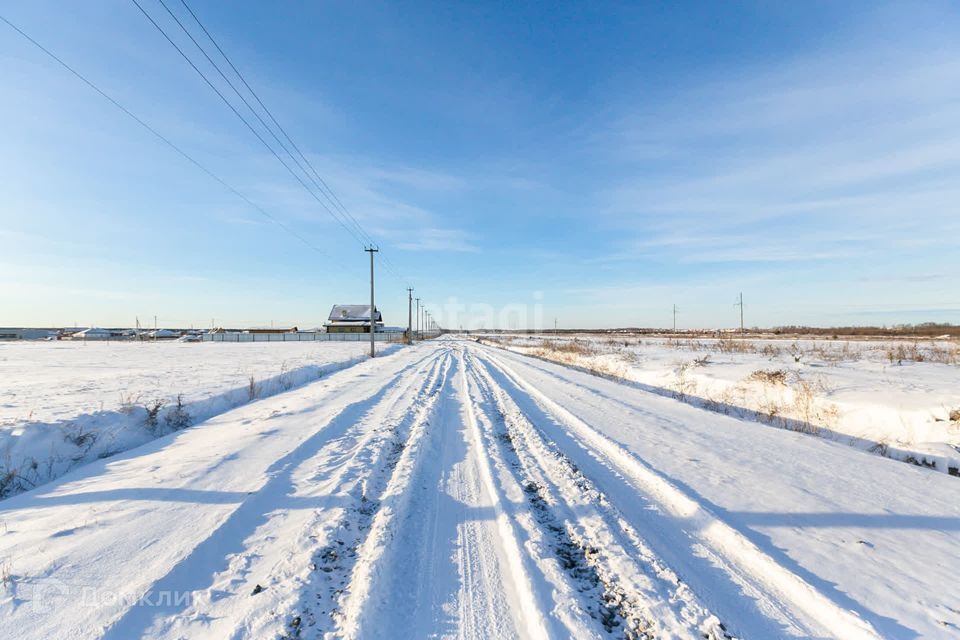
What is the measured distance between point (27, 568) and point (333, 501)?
2158 millimetres

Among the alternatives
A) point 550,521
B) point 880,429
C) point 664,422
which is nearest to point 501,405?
point 664,422

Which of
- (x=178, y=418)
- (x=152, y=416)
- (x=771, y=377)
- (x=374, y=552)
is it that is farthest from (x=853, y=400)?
(x=152, y=416)

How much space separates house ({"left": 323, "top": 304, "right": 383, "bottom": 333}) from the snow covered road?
78.2 meters

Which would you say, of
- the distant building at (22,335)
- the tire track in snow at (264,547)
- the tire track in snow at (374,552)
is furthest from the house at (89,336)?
the tire track in snow at (374,552)

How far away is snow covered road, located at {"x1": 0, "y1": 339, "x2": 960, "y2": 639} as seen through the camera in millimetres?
2371

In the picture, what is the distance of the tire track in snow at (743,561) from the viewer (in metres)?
2.35

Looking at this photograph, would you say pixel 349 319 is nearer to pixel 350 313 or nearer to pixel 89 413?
pixel 350 313

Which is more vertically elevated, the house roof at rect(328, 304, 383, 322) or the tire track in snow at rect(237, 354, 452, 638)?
the house roof at rect(328, 304, 383, 322)

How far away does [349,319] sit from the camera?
8544cm

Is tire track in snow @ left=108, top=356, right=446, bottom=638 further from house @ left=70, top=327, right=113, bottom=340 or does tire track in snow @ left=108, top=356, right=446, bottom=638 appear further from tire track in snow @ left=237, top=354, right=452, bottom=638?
house @ left=70, top=327, right=113, bottom=340

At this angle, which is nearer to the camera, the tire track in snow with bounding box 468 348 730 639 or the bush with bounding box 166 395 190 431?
the tire track in snow with bounding box 468 348 730 639

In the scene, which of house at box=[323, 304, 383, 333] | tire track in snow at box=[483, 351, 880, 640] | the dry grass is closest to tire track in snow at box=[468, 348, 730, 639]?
tire track in snow at box=[483, 351, 880, 640]

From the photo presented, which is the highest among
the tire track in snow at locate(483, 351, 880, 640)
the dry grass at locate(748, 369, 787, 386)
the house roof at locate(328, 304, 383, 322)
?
the house roof at locate(328, 304, 383, 322)

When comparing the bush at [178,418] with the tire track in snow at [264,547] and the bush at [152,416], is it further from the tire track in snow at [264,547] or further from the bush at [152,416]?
the tire track in snow at [264,547]
